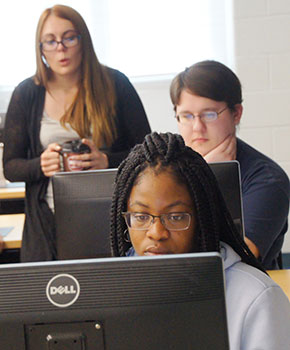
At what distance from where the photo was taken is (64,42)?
2080 millimetres

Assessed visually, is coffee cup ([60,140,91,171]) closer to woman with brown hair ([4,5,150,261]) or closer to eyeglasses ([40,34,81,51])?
woman with brown hair ([4,5,150,261])

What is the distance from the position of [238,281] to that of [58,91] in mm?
1249

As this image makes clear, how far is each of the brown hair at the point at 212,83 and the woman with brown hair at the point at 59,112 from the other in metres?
0.31

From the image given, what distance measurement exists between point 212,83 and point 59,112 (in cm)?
57

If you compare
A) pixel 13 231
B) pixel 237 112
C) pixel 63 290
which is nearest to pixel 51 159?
pixel 237 112

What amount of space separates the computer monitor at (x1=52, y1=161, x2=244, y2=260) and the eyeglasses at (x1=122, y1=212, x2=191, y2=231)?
1.00ft

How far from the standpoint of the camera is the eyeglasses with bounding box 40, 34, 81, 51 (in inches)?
81.9

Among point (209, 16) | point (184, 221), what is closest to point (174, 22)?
point (209, 16)

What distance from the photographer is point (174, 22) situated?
391 cm

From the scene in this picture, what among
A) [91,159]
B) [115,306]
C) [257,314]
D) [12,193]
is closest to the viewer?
[115,306]

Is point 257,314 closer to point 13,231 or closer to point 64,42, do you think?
point 64,42

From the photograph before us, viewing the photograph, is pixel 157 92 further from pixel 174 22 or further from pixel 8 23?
pixel 8 23

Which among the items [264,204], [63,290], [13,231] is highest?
[63,290]

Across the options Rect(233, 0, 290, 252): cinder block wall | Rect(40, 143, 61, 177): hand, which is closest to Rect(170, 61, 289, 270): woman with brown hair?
Rect(40, 143, 61, 177): hand
